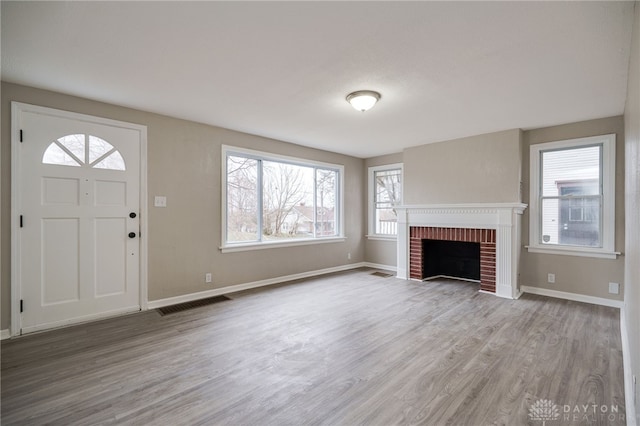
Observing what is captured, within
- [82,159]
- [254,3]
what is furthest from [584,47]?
[82,159]

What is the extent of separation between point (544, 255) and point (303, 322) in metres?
3.69

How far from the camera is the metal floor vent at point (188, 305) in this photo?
3615mm

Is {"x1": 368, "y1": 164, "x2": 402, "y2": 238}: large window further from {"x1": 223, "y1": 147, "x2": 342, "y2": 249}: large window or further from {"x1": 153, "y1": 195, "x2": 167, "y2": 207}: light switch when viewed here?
{"x1": 153, "y1": 195, "x2": 167, "y2": 207}: light switch

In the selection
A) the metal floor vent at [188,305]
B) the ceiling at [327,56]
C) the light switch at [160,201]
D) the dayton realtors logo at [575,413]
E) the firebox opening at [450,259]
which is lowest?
the dayton realtors logo at [575,413]

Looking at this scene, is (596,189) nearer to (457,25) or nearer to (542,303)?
(542,303)

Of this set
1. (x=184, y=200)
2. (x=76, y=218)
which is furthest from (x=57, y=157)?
(x=184, y=200)

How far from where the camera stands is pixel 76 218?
322cm

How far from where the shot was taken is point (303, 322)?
325 centimetres

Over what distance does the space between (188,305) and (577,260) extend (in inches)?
208

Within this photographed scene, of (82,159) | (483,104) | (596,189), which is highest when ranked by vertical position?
(483,104)

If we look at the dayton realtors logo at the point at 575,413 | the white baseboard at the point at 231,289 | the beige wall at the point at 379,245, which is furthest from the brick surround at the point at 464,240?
the dayton realtors logo at the point at 575,413

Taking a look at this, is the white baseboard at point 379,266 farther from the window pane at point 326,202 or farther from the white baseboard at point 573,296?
the white baseboard at point 573,296

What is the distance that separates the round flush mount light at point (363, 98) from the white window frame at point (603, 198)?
289 centimetres

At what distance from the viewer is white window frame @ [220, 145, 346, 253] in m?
4.44
